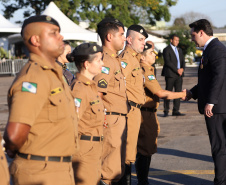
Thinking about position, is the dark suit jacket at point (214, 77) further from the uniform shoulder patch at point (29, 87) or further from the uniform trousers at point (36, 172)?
the uniform shoulder patch at point (29, 87)

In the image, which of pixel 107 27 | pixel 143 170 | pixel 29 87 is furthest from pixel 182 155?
pixel 29 87

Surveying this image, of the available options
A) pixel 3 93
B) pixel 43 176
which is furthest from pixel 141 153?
pixel 3 93

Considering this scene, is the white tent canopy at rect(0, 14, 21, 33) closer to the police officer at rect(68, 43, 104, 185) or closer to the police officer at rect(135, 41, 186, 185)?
the police officer at rect(135, 41, 186, 185)

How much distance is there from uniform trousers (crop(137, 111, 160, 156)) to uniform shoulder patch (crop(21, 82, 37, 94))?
3.86 m

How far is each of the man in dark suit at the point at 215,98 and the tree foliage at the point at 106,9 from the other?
36.4 m

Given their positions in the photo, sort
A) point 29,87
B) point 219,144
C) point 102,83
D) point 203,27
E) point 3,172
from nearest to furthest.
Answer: point 3,172, point 29,87, point 102,83, point 219,144, point 203,27

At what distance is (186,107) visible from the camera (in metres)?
15.3

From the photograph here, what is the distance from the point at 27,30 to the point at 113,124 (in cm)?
248

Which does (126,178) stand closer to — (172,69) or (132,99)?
(132,99)

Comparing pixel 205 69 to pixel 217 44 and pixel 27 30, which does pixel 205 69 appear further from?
pixel 27 30

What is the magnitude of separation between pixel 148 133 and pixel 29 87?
3925 mm

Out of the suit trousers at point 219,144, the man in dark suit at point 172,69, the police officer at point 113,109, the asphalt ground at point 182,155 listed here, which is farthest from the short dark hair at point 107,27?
the man in dark suit at point 172,69

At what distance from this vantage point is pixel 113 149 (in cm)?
587

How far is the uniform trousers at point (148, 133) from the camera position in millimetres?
7121
